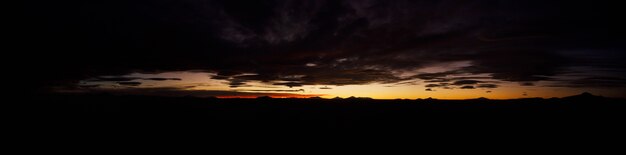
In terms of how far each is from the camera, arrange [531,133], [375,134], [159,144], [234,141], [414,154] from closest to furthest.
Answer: [414,154]
[159,144]
[234,141]
[375,134]
[531,133]

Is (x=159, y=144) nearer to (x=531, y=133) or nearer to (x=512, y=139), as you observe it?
(x=512, y=139)

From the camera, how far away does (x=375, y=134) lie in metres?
20.1

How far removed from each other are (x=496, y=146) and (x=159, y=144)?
17417 mm

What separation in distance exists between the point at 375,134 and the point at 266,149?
785 cm

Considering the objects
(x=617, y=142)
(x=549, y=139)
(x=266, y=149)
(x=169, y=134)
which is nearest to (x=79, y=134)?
(x=169, y=134)

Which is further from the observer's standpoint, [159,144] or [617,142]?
[617,142]

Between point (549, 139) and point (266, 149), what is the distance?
16.9m

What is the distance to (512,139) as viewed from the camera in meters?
19.0

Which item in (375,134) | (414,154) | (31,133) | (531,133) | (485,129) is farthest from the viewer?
(485,129)

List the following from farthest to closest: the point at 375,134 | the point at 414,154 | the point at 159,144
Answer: the point at 375,134
the point at 159,144
the point at 414,154

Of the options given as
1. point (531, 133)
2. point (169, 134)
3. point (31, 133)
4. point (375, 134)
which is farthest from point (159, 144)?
point (531, 133)

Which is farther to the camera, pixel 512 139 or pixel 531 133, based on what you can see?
pixel 531 133

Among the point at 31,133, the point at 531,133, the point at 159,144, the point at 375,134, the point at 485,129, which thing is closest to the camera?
the point at 159,144

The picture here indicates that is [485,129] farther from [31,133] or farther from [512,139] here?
[31,133]
